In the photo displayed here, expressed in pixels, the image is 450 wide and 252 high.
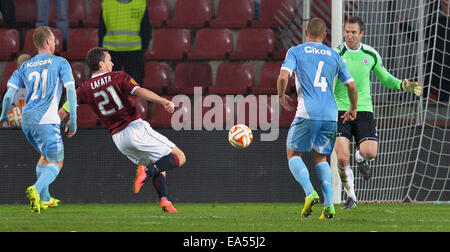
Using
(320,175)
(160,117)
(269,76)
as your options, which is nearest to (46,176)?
(320,175)

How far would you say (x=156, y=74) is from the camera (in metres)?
11.9

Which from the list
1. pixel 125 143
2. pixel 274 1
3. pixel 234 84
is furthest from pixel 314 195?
pixel 274 1

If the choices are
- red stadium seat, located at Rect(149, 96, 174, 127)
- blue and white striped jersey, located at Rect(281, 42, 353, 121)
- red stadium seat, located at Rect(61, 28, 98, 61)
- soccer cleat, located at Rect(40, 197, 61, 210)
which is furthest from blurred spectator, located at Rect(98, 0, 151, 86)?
blue and white striped jersey, located at Rect(281, 42, 353, 121)

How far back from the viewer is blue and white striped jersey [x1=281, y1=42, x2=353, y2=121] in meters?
7.14

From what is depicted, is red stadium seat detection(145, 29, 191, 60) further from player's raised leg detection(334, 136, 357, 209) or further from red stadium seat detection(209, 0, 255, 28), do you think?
player's raised leg detection(334, 136, 357, 209)

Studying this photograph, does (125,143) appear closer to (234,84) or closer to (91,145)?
(91,145)

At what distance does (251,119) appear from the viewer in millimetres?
10680

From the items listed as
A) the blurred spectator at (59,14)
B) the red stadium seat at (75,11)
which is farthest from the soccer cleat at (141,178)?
the red stadium seat at (75,11)

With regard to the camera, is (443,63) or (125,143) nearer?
(125,143)

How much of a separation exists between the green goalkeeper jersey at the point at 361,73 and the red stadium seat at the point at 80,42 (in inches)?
183

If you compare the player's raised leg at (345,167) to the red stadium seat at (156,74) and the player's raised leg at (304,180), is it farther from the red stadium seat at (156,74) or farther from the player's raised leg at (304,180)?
the red stadium seat at (156,74)

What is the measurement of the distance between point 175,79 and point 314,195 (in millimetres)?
5292

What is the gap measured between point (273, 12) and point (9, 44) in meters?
3.88
